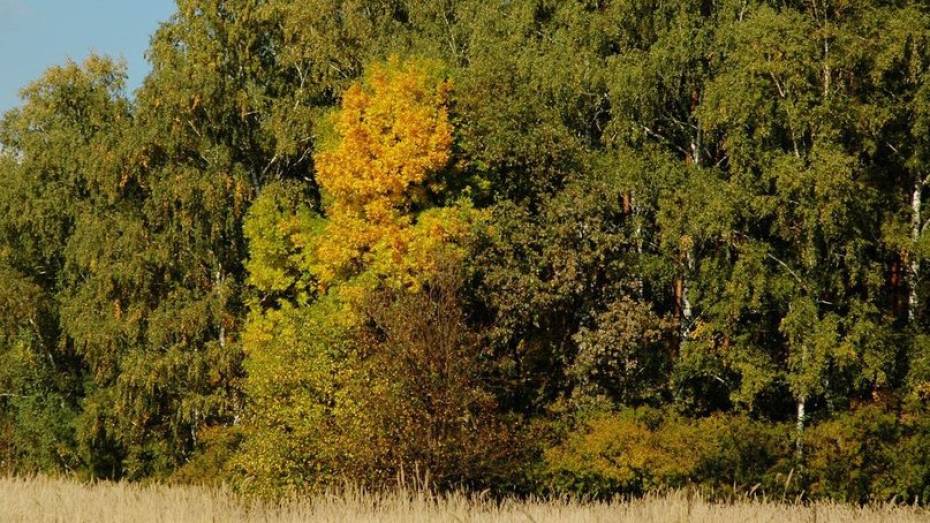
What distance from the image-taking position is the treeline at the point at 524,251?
29.7 m

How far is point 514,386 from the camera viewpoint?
114 feet

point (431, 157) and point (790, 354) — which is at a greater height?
point (431, 157)

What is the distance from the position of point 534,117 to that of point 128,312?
1442 centimetres

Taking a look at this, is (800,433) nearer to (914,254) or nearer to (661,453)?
(661,453)

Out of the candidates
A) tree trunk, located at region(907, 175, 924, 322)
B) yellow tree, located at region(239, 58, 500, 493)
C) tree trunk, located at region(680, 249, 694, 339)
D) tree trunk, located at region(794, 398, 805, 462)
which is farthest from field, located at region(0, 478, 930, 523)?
tree trunk, located at region(680, 249, 694, 339)

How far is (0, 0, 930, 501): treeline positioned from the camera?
2970 cm

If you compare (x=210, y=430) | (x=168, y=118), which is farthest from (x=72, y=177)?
(x=210, y=430)

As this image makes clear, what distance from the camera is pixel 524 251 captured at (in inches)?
1307

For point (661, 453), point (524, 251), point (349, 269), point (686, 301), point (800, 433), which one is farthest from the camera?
point (686, 301)

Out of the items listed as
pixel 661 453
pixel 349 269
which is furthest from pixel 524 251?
→ pixel 661 453

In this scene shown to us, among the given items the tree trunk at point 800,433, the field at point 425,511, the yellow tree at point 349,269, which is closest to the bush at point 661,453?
the tree trunk at point 800,433

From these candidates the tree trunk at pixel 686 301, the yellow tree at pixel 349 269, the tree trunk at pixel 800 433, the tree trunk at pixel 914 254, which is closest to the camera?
the yellow tree at pixel 349 269

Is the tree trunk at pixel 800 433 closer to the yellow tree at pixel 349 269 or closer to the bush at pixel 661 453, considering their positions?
the bush at pixel 661 453

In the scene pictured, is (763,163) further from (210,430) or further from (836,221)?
(210,430)
